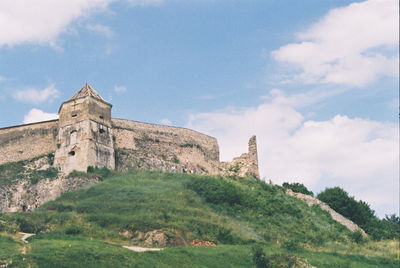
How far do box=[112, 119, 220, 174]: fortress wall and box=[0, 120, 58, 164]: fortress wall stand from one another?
415cm

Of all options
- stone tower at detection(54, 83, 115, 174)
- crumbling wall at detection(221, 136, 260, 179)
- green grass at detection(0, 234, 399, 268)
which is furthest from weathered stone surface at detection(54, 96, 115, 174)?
green grass at detection(0, 234, 399, 268)

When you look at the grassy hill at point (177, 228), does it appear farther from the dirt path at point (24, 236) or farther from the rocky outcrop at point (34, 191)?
the rocky outcrop at point (34, 191)

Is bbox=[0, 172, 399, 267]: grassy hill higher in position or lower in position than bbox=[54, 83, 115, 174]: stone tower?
lower

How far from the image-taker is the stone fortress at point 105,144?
114 feet

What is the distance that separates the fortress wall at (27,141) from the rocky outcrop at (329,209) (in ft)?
53.1

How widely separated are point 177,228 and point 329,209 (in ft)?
51.9

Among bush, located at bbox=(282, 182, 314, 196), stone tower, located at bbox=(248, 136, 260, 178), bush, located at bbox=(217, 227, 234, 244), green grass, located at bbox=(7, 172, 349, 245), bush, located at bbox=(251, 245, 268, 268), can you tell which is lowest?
bush, located at bbox=(251, 245, 268, 268)

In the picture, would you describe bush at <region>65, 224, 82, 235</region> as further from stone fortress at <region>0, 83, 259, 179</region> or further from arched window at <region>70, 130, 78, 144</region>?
arched window at <region>70, 130, 78, 144</region>

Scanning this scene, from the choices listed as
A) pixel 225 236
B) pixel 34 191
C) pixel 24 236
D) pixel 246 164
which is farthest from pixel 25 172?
pixel 246 164

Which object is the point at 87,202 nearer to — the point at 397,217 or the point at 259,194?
the point at 259,194

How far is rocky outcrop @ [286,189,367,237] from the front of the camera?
35969 mm

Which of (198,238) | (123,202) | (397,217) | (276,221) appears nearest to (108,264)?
(198,238)

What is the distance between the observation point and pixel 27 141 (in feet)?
122

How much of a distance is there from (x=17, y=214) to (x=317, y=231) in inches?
615
